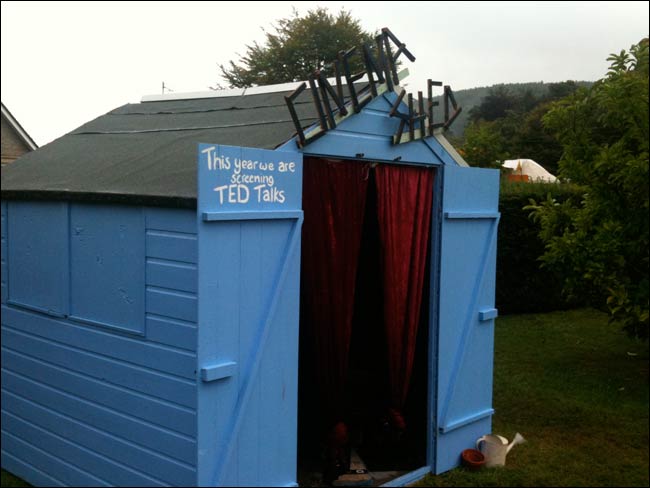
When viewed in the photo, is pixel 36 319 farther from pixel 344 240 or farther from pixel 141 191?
pixel 344 240

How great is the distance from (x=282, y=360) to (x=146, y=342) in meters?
0.84

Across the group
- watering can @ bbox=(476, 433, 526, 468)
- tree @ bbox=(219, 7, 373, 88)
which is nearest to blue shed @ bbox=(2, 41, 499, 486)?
watering can @ bbox=(476, 433, 526, 468)

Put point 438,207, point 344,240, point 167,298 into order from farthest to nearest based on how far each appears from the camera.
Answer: point 438,207 < point 344,240 < point 167,298

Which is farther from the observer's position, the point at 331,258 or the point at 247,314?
the point at 331,258

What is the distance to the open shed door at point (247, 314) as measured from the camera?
4.05 metres

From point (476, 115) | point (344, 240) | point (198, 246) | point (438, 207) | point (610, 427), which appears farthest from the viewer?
point (476, 115)

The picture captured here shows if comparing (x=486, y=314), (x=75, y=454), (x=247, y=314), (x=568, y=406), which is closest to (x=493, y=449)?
(x=486, y=314)

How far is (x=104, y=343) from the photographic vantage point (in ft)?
15.7

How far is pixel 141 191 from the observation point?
14.8ft

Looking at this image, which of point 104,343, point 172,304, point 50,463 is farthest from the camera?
point 50,463

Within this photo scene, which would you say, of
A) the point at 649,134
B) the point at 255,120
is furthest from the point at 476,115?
the point at 255,120

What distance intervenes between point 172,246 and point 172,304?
0.34 meters

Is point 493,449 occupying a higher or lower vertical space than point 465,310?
lower

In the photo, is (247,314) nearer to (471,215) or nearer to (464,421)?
(471,215)
